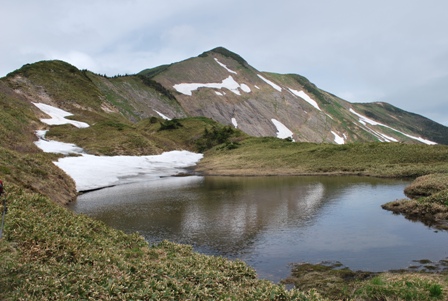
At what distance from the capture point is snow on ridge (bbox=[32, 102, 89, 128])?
9144cm

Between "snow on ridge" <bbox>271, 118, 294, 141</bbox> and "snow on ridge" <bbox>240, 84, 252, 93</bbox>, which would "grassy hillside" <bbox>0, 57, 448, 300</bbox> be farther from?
"snow on ridge" <bbox>240, 84, 252, 93</bbox>

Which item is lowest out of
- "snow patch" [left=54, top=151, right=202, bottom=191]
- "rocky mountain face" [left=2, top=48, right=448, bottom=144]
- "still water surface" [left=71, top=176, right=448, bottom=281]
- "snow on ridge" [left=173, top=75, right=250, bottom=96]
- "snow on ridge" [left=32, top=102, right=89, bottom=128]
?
"still water surface" [left=71, top=176, right=448, bottom=281]

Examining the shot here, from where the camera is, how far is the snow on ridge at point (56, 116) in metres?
91.4

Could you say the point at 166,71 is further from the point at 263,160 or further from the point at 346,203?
the point at 346,203

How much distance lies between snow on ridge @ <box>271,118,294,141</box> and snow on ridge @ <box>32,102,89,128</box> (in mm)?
89731

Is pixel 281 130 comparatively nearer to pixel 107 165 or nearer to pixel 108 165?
pixel 108 165

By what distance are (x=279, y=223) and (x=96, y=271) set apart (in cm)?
1599

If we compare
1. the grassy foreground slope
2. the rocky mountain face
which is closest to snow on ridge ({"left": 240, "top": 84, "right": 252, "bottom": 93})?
the rocky mountain face

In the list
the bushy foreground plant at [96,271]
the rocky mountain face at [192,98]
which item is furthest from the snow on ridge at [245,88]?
the bushy foreground plant at [96,271]

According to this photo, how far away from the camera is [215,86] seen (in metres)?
175

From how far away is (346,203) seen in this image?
32.0m

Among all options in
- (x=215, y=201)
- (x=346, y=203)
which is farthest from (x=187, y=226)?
(x=346, y=203)

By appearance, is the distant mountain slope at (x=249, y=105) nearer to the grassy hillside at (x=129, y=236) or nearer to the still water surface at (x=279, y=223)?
the grassy hillside at (x=129, y=236)

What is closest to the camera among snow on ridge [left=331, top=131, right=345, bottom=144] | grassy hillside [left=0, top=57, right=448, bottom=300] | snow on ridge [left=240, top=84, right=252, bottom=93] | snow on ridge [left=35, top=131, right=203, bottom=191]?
grassy hillside [left=0, top=57, right=448, bottom=300]
